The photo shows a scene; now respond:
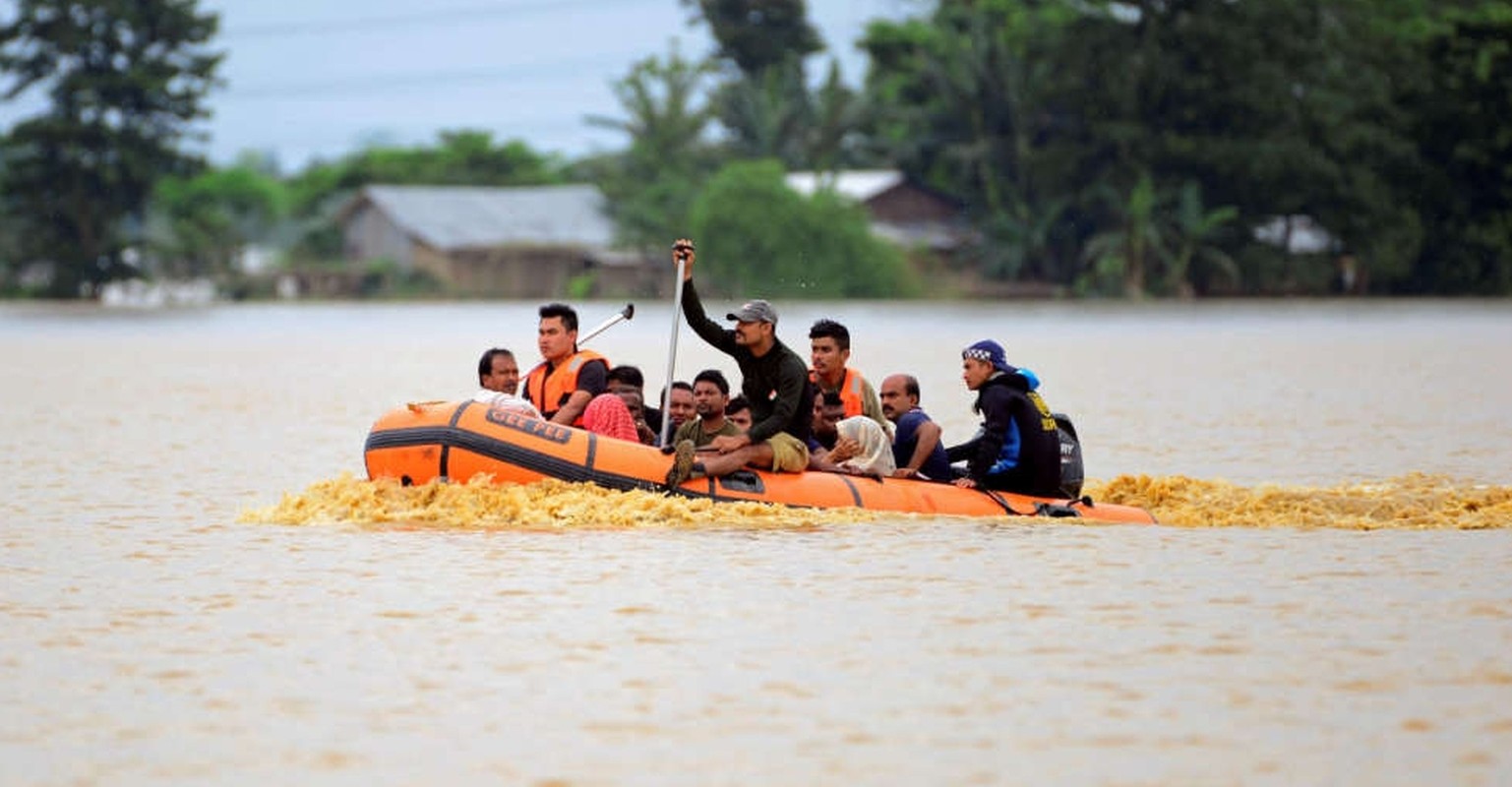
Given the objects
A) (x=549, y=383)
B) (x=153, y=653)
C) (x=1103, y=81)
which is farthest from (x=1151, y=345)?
A: (x=153, y=653)

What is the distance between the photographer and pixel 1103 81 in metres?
62.3

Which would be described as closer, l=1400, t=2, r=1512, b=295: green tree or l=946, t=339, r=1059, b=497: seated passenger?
l=946, t=339, r=1059, b=497: seated passenger

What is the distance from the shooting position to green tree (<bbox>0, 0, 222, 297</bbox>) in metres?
67.9

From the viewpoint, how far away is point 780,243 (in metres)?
65.1

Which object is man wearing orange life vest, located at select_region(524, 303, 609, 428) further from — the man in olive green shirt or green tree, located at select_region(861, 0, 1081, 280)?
green tree, located at select_region(861, 0, 1081, 280)

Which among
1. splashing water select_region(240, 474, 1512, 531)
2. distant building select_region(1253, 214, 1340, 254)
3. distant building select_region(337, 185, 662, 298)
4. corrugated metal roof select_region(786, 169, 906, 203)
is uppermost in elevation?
corrugated metal roof select_region(786, 169, 906, 203)

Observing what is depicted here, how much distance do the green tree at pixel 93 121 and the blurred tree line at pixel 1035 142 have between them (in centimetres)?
9

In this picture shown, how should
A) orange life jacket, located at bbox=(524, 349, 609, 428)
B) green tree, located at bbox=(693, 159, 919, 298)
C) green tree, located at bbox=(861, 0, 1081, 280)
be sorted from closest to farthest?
orange life jacket, located at bbox=(524, 349, 609, 428) → green tree, located at bbox=(861, 0, 1081, 280) → green tree, located at bbox=(693, 159, 919, 298)

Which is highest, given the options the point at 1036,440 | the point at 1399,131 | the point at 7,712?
the point at 1399,131

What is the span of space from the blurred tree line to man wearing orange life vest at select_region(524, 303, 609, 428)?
47457mm

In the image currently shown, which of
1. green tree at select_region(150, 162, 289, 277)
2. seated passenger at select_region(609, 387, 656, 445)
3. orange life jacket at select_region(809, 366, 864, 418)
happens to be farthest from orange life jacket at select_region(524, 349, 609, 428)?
green tree at select_region(150, 162, 289, 277)

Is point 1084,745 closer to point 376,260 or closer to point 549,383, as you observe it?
point 549,383

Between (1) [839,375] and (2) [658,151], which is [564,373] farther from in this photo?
(2) [658,151]

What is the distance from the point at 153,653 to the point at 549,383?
480 cm
